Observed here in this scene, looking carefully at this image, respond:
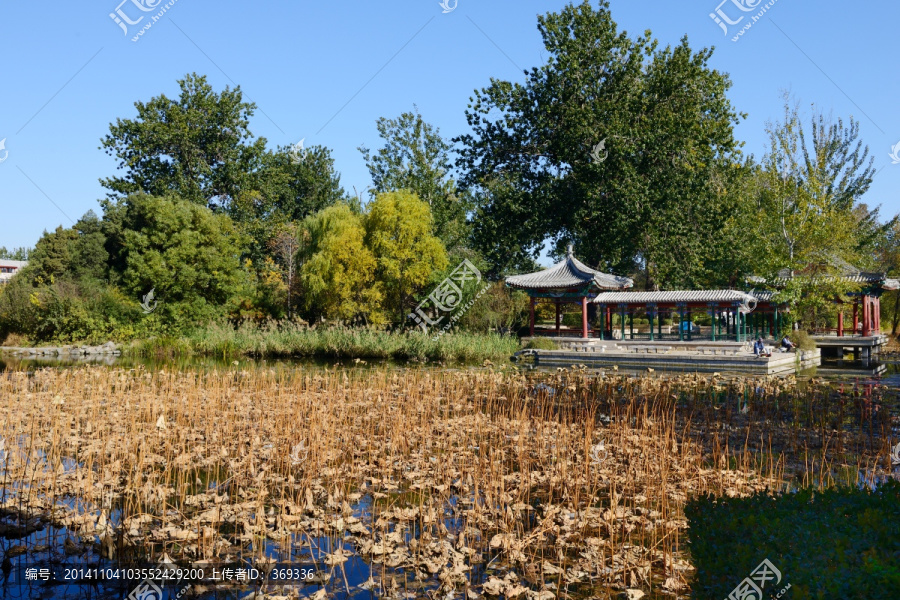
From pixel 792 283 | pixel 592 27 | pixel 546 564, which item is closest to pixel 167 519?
pixel 546 564

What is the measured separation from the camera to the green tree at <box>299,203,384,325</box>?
24.7 m

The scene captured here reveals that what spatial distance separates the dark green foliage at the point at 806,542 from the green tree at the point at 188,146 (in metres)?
31.1

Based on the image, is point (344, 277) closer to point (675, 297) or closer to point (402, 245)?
point (402, 245)

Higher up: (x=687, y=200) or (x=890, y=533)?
(x=687, y=200)

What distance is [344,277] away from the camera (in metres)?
24.6

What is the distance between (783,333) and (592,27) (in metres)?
12.4

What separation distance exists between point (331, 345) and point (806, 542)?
60.8ft

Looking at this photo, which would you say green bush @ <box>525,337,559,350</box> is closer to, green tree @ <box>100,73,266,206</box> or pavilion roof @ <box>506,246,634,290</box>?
pavilion roof @ <box>506,246,634,290</box>

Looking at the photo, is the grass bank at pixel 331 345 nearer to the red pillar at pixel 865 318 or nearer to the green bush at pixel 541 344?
the green bush at pixel 541 344

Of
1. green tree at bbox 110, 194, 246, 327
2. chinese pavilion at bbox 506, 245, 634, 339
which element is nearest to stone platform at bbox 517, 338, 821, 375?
chinese pavilion at bbox 506, 245, 634, 339

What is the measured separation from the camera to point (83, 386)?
35.2ft

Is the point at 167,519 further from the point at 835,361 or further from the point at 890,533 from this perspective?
the point at 835,361

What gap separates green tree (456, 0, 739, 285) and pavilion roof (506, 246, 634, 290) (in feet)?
4.99

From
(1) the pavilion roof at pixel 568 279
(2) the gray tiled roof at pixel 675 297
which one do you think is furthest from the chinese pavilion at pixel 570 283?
(2) the gray tiled roof at pixel 675 297
